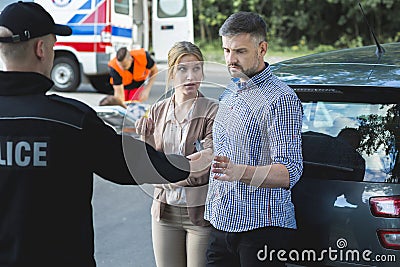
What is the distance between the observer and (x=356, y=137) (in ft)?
11.0

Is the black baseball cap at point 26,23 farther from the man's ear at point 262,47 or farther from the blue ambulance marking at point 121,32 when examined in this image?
the blue ambulance marking at point 121,32

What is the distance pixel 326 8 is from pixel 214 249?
26.3m

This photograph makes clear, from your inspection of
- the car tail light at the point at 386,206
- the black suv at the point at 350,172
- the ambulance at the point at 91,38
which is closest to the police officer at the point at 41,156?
the black suv at the point at 350,172

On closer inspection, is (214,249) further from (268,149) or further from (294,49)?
(294,49)

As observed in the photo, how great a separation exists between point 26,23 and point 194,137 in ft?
3.66

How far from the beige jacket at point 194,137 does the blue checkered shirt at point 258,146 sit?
153 mm

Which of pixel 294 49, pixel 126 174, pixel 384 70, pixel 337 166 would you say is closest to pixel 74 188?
pixel 126 174

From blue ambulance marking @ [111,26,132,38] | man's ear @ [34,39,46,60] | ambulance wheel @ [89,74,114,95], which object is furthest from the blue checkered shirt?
ambulance wheel @ [89,74,114,95]

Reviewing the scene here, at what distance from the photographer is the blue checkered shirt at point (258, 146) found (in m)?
2.81

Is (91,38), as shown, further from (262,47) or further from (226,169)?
(226,169)

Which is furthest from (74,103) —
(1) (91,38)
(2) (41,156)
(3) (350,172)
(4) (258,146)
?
(1) (91,38)

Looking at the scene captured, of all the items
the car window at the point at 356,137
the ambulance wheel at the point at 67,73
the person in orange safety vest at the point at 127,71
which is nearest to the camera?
the car window at the point at 356,137

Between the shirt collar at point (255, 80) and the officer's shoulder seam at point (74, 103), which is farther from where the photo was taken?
the shirt collar at point (255, 80)

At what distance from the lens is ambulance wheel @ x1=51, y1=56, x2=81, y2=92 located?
1532 centimetres
